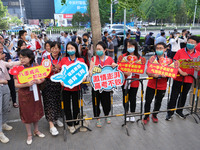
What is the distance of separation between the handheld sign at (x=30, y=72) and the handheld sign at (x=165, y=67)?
83.2 inches

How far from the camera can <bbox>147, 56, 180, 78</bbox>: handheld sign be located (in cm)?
359

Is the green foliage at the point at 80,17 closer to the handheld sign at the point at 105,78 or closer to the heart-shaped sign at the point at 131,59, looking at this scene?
the heart-shaped sign at the point at 131,59

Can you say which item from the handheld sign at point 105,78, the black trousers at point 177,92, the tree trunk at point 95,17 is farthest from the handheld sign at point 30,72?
the black trousers at point 177,92

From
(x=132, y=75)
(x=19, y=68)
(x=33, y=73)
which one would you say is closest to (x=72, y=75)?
(x=33, y=73)

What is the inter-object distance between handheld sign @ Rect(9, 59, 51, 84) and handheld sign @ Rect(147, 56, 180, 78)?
211cm

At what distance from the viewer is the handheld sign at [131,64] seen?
3596mm

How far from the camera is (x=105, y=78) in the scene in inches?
137

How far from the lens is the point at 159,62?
369 cm

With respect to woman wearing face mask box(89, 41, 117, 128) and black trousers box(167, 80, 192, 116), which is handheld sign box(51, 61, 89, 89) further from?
black trousers box(167, 80, 192, 116)

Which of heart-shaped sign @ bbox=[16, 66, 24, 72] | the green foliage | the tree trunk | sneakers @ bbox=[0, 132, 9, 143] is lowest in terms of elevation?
sneakers @ bbox=[0, 132, 9, 143]

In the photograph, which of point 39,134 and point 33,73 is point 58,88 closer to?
point 33,73

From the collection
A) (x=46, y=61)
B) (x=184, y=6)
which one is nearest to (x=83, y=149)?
(x=46, y=61)

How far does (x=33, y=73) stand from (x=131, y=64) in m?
1.96

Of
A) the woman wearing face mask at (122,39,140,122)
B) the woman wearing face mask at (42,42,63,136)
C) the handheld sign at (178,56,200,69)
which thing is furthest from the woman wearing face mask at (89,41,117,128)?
the handheld sign at (178,56,200,69)
